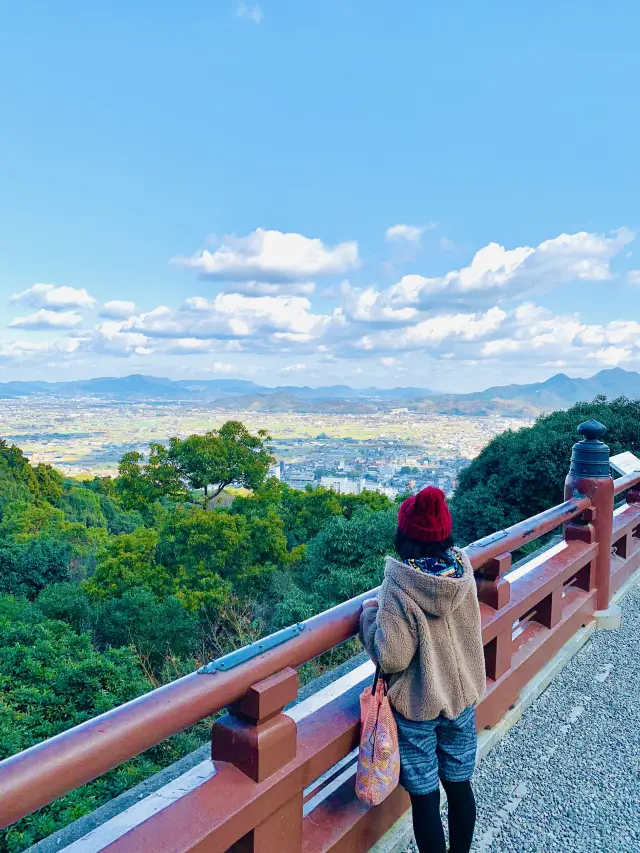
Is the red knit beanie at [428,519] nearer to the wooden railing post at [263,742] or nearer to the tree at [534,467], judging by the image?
the wooden railing post at [263,742]

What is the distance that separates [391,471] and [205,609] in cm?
2312

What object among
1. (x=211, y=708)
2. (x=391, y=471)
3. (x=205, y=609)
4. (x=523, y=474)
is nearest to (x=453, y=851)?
(x=211, y=708)

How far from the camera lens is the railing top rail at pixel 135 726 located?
1.08 metres

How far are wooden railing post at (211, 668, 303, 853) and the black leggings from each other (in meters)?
0.49

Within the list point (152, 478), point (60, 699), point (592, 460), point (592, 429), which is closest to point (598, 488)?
point (592, 460)

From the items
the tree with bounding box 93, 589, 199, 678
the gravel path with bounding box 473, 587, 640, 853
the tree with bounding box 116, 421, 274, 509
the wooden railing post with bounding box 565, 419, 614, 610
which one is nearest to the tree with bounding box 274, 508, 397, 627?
the tree with bounding box 93, 589, 199, 678

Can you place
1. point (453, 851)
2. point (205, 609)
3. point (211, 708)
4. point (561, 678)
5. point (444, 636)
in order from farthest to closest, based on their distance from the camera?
point (205, 609)
point (561, 678)
point (453, 851)
point (444, 636)
point (211, 708)

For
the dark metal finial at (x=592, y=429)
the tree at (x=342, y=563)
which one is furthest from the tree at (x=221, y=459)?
the dark metal finial at (x=592, y=429)

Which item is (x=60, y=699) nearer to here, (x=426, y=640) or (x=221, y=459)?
(x=426, y=640)

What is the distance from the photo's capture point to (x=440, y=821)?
189cm

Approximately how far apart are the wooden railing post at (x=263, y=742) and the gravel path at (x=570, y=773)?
1043 mm

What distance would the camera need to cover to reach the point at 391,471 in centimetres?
3784

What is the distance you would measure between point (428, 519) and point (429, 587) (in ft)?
0.65

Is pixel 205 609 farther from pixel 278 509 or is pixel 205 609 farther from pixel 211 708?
pixel 211 708
